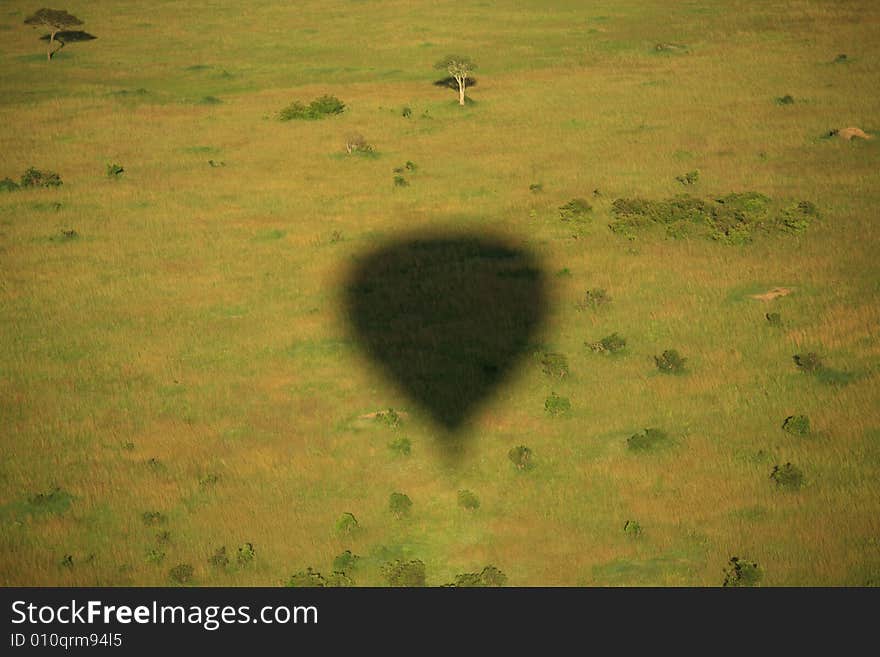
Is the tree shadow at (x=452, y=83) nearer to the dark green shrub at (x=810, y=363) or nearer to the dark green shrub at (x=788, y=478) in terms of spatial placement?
the dark green shrub at (x=810, y=363)

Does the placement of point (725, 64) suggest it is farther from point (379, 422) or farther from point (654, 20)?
point (379, 422)

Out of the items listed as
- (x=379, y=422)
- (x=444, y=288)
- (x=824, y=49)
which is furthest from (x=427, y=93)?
(x=379, y=422)

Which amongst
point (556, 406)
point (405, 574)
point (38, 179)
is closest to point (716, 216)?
point (556, 406)

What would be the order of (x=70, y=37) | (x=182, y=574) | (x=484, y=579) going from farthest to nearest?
(x=70, y=37)
(x=182, y=574)
(x=484, y=579)

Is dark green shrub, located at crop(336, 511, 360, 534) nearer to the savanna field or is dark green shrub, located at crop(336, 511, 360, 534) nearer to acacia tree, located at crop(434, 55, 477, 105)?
the savanna field

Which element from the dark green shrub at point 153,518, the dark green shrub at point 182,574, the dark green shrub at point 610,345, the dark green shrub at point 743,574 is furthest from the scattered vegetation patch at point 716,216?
the dark green shrub at point 182,574

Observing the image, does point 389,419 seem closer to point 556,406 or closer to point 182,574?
point 556,406
